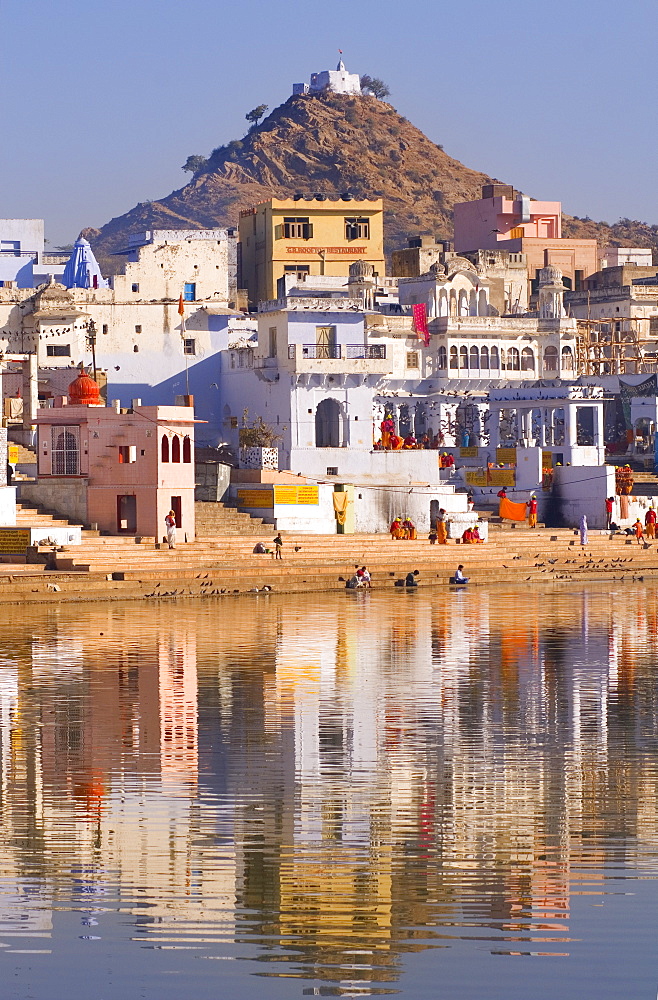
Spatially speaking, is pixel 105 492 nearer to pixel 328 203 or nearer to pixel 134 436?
pixel 134 436

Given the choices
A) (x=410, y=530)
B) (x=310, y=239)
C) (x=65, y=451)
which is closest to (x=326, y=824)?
(x=65, y=451)

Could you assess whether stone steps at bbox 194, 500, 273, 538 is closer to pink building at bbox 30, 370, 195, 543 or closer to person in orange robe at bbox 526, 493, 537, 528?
pink building at bbox 30, 370, 195, 543

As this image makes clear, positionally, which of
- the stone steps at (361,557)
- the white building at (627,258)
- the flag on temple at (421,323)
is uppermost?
the white building at (627,258)

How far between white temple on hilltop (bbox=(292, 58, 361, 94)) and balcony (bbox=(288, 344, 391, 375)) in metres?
102

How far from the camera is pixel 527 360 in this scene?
53.5 meters

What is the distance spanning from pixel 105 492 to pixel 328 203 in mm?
36024

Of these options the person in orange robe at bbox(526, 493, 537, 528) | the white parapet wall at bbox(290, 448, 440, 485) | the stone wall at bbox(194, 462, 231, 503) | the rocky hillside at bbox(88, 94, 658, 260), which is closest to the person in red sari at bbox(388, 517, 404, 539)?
the white parapet wall at bbox(290, 448, 440, 485)

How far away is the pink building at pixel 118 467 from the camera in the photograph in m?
35.6

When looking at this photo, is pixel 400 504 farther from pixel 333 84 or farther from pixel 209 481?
pixel 333 84

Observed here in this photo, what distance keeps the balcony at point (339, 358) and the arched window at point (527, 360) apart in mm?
10094

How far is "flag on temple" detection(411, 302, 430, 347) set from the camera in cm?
5088

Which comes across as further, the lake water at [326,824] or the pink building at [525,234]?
the pink building at [525,234]

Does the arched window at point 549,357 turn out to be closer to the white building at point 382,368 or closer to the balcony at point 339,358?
the white building at point 382,368

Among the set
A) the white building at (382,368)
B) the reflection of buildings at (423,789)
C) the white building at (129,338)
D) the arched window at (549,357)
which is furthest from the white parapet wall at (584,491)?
the reflection of buildings at (423,789)
